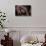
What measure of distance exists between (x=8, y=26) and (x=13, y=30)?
0.19 metres

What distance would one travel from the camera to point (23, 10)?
417cm

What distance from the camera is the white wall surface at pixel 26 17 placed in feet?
13.6

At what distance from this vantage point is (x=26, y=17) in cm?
418

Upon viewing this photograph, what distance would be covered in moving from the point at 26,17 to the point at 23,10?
8.9 inches

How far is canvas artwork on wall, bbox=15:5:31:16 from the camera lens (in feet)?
13.6

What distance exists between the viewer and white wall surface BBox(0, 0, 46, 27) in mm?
4145

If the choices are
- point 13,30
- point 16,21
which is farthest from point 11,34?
point 16,21

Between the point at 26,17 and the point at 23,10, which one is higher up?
the point at 23,10

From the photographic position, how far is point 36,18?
4.20 meters

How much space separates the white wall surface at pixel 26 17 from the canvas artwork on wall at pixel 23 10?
9 cm

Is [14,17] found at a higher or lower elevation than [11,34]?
higher

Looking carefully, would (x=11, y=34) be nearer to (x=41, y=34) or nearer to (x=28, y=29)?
(x=28, y=29)

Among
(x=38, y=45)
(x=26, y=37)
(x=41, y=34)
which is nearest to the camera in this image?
(x=38, y=45)

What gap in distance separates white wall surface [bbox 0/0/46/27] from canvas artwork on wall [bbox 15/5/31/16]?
89mm
